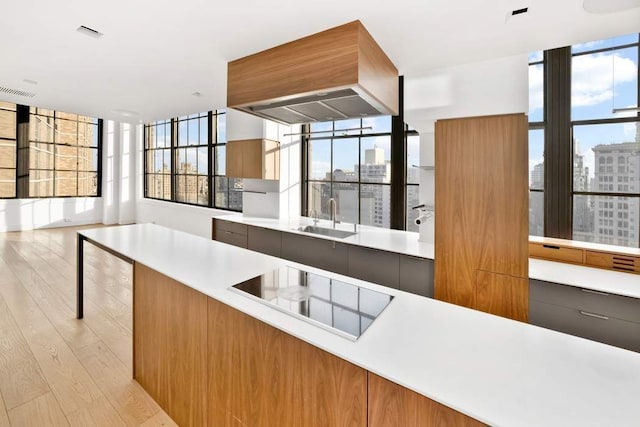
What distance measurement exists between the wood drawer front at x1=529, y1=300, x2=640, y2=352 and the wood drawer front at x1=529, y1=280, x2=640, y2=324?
3cm

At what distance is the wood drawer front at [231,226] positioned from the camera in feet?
15.0

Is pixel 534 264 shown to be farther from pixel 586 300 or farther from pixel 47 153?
pixel 47 153

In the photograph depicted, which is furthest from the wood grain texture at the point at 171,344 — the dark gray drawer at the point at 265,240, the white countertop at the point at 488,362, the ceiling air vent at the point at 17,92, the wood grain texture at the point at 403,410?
the ceiling air vent at the point at 17,92

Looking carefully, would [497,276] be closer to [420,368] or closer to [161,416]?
[420,368]

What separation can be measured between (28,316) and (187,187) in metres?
4.66

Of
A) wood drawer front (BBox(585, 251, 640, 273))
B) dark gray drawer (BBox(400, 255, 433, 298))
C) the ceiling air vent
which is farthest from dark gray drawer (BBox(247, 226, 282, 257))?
the ceiling air vent

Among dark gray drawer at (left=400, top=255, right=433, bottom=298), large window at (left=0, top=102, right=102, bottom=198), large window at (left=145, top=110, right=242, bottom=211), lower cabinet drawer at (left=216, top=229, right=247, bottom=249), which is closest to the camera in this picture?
dark gray drawer at (left=400, top=255, right=433, bottom=298)

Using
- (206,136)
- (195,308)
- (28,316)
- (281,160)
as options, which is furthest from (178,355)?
(206,136)

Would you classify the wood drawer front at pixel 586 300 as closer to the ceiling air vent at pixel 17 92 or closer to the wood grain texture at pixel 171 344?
the wood grain texture at pixel 171 344

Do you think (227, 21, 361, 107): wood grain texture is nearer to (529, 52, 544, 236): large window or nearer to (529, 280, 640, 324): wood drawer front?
(529, 280, 640, 324): wood drawer front

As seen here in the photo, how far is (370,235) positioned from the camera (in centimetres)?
361

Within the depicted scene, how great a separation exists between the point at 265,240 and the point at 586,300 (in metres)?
3.37

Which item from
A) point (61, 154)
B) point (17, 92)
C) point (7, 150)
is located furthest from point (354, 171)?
point (7, 150)

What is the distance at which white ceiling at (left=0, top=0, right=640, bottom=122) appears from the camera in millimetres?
1843
